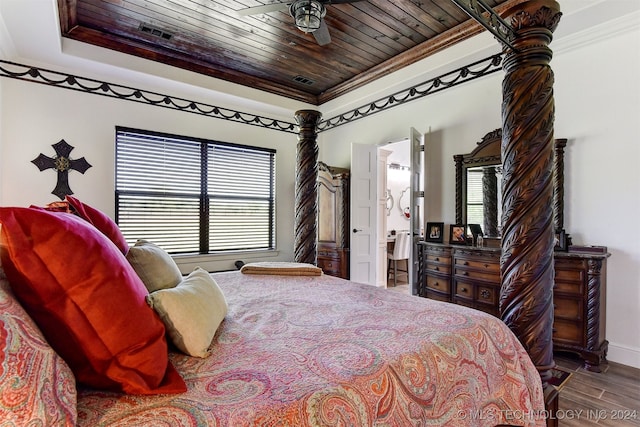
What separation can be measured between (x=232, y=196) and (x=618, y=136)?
4.31 meters

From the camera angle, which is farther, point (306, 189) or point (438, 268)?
point (438, 268)

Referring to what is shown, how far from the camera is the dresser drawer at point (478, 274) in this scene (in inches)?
119

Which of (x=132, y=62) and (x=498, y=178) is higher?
(x=132, y=62)

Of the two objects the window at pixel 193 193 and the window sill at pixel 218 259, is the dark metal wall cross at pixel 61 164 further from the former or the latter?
the window sill at pixel 218 259

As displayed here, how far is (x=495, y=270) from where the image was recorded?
3.04 metres

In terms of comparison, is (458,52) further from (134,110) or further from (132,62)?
(134,110)

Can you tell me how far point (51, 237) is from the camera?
2.58 ft

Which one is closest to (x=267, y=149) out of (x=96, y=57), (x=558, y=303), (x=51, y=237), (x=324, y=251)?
(x=324, y=251)

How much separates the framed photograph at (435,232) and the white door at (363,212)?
1.02 metres

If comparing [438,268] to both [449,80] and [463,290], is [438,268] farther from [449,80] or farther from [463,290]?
[449,80]

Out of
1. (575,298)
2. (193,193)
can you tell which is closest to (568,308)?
(575,298)

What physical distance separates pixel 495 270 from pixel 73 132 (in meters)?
4.66

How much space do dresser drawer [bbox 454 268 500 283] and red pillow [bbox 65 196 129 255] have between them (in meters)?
2.99

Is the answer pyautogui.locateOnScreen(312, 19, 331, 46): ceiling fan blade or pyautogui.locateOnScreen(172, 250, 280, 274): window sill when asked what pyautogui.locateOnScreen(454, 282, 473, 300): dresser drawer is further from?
pyautogui.locateOnScreen(172, 250, 280, 274): window sill
